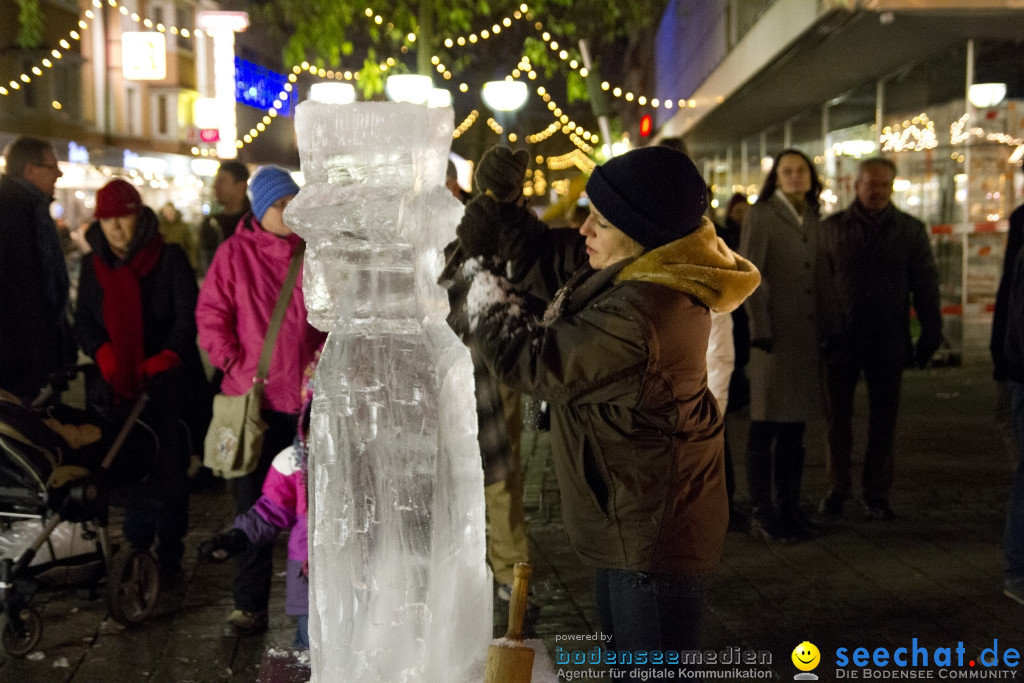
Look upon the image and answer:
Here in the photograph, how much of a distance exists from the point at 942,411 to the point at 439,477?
26.2 ft

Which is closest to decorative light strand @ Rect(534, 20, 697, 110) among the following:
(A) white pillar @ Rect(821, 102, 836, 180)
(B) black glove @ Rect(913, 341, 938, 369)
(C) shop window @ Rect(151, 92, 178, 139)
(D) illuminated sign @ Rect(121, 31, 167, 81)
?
(A) white pillar @ Rect(821, 102, 836, 180)

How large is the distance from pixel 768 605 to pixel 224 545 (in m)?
2.51

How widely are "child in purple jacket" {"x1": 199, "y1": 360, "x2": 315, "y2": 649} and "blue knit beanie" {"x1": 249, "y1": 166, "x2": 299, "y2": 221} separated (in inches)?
36.7

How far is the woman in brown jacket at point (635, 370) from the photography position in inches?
107

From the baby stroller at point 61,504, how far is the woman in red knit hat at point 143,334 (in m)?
0.19

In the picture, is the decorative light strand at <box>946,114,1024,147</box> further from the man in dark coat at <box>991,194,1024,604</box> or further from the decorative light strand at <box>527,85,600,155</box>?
the decorative light strand at <box>527,85,600,155</box>

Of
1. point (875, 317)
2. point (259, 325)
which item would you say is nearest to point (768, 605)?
point (875, 317)

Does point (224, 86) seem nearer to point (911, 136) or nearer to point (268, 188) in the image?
point (911, 136)

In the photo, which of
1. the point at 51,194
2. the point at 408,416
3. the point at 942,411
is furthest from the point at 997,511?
the point at 51,194

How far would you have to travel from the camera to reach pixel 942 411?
9.83 metres

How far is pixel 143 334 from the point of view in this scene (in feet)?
18.2

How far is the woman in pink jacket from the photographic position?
4.68 m

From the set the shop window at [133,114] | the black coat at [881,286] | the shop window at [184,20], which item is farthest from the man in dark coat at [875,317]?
the shop window at [184,20]

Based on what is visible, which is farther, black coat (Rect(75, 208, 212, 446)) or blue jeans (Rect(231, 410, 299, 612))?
black coat (Rect(75, 208, 212, 446))
